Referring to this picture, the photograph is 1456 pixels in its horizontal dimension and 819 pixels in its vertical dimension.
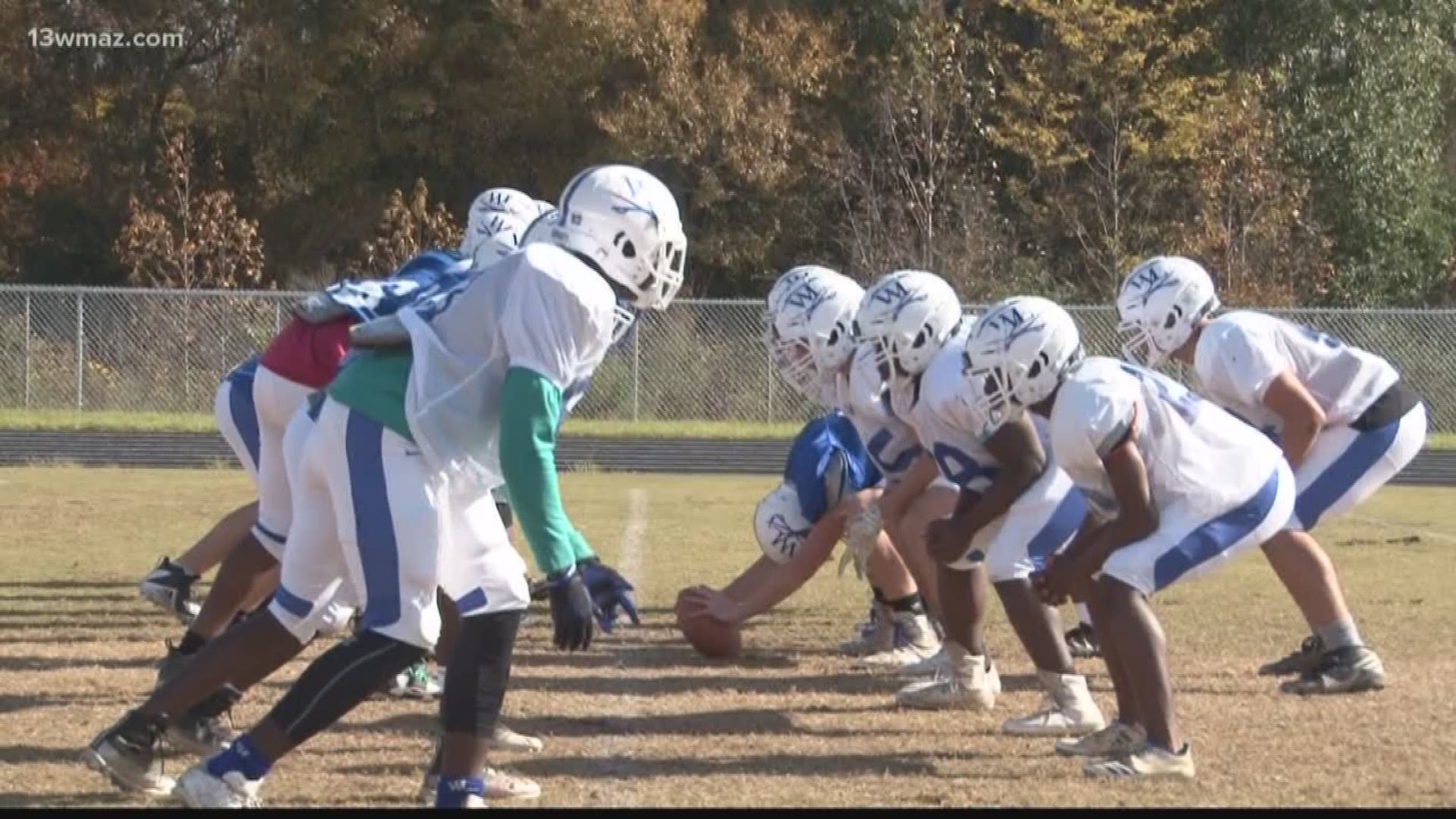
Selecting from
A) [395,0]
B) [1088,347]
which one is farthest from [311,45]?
[1088,347]

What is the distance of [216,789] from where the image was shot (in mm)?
5902

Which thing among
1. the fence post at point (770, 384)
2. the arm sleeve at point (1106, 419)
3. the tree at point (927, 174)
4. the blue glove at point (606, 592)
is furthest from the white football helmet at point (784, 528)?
the tree at point (927, 174)

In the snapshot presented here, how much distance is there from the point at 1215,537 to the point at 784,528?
287 centimetres

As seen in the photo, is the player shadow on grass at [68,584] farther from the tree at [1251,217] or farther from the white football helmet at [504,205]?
the tree at [1251,217]

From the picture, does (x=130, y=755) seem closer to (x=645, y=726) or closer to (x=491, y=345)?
(x=491, y=345)

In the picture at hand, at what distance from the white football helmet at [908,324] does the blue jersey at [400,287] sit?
5.09ft

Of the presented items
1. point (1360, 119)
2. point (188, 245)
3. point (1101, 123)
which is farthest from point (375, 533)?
point (1360, 119)

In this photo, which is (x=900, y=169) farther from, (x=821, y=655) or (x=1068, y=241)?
(x=821, y=655)

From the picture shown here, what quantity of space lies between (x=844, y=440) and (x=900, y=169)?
2370cm

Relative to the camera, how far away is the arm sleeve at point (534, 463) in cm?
550

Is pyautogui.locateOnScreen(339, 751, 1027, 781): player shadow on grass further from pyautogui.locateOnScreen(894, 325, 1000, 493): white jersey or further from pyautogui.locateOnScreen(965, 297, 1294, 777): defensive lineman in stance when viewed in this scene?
pyautogui.locateOnScreen(894, 325, 1000, 493): white jersey

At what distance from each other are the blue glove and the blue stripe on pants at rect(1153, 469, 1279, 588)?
1902mm

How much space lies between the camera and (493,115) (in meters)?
34.8

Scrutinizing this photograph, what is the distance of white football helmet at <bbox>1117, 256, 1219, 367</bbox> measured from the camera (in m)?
8.36
